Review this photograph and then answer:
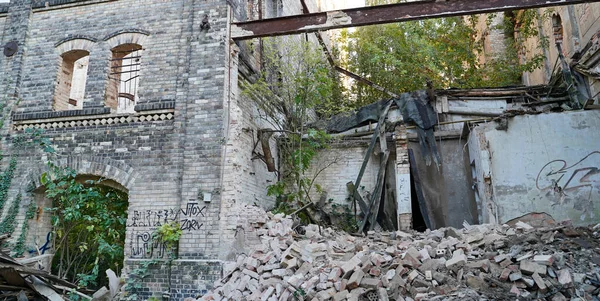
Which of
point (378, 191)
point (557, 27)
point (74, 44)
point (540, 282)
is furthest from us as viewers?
point (557, 27)

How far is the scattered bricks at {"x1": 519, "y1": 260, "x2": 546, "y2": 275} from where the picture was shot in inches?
211

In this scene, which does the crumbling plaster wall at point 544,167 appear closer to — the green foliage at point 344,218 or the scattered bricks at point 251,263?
the green foliage at point 344,218

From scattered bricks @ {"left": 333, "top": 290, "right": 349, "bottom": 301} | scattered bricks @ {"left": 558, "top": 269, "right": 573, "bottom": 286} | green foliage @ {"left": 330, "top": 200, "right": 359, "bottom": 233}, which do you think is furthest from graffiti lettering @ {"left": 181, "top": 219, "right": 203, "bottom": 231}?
scattered bricks @ {"left": 558, "top": 269, "right": 573, "bottom": 286}

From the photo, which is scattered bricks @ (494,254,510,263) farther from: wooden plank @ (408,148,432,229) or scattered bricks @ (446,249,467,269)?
wooden plank @ (408,148,432,229)

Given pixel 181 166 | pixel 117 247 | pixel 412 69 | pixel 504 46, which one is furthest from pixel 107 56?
→ pixel 504 46

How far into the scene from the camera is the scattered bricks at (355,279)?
5.85m

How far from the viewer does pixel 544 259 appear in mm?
5492

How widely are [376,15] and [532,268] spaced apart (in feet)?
16.7

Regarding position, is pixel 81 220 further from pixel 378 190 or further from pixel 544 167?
pixel 544 167

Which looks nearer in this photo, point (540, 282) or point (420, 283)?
point (540, 282)

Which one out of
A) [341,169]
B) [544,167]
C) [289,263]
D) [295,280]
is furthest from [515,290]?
[341,169]

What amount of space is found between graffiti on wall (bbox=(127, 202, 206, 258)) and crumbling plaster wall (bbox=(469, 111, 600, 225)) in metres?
5.98

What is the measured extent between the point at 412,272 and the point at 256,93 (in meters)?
5.56

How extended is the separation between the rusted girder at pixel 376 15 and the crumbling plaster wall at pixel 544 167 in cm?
261
